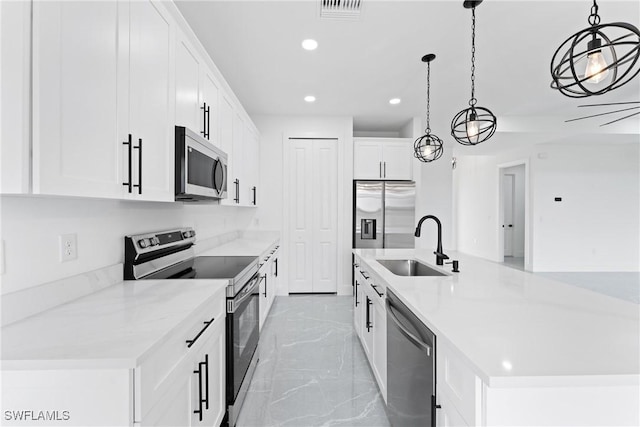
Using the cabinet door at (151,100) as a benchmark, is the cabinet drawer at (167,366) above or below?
below

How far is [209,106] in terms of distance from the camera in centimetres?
236

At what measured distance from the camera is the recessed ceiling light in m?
2.76

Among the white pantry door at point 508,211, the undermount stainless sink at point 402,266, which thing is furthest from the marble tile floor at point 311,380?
the white pantry door at point 508,211

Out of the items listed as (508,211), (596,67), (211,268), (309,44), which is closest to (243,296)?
(211,268)

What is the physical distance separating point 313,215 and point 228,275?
3.05 m

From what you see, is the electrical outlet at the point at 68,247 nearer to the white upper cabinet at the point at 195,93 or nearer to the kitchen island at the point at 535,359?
the white upper cabinet at the point at 195,93

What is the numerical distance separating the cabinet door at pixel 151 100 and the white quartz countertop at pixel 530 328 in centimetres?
133

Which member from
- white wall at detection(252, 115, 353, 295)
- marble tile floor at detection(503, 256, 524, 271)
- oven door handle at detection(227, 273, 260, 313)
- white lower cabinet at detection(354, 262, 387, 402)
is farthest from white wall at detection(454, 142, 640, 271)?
oven door handle at detection(227, 273, 260, 313)

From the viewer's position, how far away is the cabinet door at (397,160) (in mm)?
4891

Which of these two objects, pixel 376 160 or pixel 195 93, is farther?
pixel 376 160

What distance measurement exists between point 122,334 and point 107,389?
0.17 meters

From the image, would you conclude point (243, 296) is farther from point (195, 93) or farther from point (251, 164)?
point (251, 164)

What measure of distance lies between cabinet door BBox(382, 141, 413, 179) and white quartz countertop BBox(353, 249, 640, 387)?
3264 millimetres

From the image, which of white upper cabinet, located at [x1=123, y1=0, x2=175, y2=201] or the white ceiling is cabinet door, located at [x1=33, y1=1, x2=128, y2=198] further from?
the white ceiling
